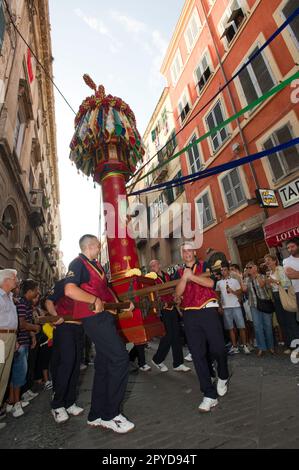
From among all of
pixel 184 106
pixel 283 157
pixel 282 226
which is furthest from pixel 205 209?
pixel 184 106

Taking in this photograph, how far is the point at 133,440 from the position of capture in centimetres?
243

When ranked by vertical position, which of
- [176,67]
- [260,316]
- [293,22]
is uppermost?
[176,67]

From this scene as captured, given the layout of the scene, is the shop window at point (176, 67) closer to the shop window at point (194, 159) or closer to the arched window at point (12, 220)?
the shop window at point (194, 159)

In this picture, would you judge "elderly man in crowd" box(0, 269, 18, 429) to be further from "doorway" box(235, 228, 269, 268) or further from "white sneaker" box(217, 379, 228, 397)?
"doorway" box(235, 228, 269, 268)

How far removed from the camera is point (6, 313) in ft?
11.6

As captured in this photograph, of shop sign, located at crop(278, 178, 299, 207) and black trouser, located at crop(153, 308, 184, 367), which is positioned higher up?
shop sign, located at crop(278, 178, 299, 207)

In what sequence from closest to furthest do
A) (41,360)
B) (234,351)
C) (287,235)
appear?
(41,360), (234,351), (287,235)

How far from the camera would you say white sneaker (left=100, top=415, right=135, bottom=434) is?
2.61 m

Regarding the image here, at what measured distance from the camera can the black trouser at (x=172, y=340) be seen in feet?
16.5

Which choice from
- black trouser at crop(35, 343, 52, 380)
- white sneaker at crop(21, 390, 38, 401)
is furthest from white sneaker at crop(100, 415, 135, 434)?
black trouser at crop(35, 343, 52, 380)

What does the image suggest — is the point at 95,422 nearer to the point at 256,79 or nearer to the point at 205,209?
the point at 205,209

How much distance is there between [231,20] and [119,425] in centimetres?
Result: 1625

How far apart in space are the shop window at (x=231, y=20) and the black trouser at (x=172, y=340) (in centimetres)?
1359

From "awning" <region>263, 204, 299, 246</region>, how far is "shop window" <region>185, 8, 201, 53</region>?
13094 mm
